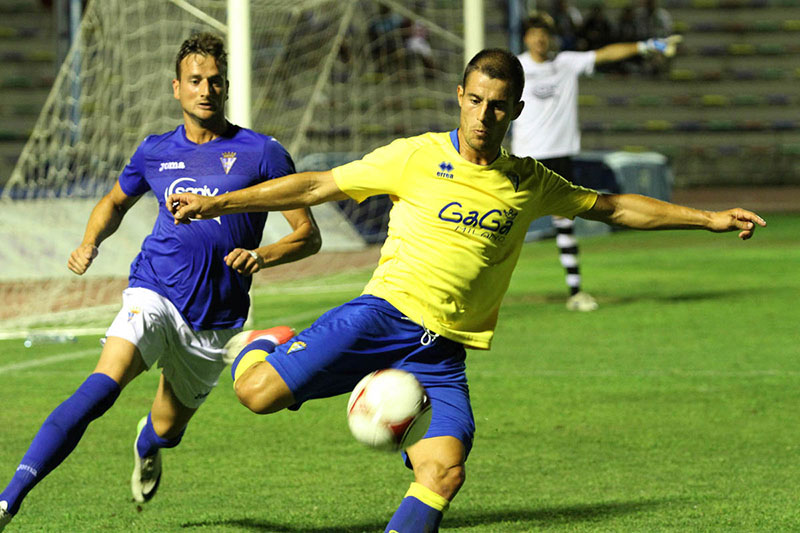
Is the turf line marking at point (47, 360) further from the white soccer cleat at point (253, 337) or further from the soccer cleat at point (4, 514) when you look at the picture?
the soccer cleat at point (4, 514)

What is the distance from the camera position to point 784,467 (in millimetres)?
5715

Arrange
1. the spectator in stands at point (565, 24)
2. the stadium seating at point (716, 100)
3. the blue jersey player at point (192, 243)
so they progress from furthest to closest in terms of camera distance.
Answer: the stadium seating at point (716, 100)
the spectator in stands at point (565, 24)
the blue jersey player at point (192, 243)

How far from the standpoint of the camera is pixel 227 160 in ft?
16.5

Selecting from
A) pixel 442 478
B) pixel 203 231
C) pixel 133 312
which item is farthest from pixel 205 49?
pixel 442 478

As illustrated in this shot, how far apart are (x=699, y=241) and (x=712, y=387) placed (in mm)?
10275

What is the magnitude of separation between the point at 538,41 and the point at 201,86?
6.57 meters

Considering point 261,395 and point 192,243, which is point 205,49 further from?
point 261,395

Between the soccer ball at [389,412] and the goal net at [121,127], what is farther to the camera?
the goal net at [121,127]

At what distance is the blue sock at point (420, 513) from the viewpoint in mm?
3811

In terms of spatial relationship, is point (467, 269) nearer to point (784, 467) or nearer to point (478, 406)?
point (784, 467)

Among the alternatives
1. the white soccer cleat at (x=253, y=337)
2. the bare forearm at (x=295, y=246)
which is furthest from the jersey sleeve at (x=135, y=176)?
the white soccer cleat at (x=253, y=337)

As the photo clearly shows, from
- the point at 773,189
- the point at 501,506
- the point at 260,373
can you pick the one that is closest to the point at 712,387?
the point at 501,506

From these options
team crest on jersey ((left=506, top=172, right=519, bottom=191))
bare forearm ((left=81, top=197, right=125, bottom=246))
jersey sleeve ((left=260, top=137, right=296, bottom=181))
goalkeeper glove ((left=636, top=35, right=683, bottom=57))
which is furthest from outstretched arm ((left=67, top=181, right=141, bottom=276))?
goalkeeper glove ((left=636, top=35, right=683, bottom=57))

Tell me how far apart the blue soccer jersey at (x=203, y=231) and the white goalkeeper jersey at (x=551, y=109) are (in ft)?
20.8
